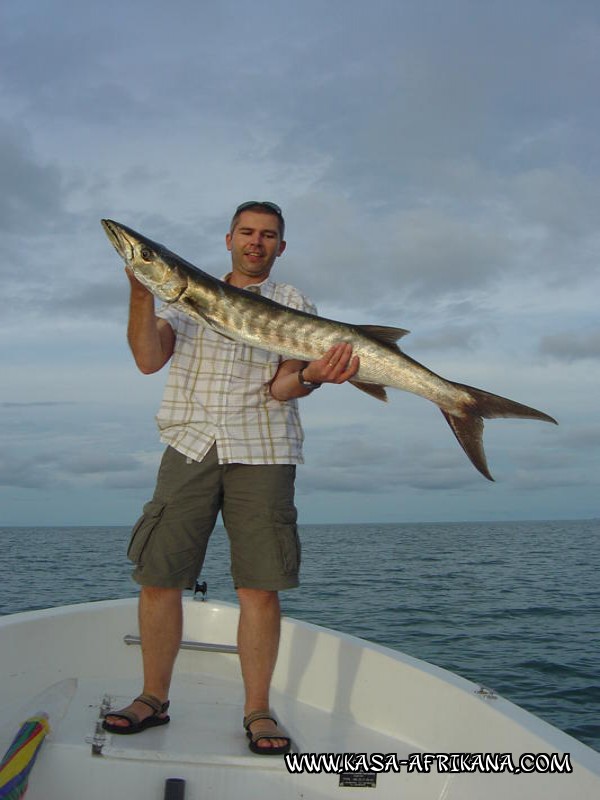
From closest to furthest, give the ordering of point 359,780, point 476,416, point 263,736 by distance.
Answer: point 359,780, point 263,736, point 476,416

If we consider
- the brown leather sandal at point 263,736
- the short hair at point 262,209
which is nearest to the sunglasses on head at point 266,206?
the short hair at point 262,209

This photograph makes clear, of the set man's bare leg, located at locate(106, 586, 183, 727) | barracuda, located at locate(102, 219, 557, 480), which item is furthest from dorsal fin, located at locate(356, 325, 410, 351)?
man's bare leg, located at locate(106, 586, 183, 727)

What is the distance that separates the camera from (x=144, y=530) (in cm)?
405

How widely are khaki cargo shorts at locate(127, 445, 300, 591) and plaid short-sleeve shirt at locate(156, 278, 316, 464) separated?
0.32 ft

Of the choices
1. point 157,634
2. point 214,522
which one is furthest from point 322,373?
point 157,634

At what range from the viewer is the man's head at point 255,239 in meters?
4.27

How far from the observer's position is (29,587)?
21.4 metres

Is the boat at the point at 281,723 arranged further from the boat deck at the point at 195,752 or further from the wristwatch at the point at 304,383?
the wristwatch at the point at 304,383

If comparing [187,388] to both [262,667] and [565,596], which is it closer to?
[262,667]

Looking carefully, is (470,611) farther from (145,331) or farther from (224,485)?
(145,331)

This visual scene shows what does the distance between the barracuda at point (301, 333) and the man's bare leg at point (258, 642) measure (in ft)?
4.64

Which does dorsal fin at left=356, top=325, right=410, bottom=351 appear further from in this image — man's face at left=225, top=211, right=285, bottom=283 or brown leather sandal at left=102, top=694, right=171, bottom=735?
brown leather sandal at left=102, top=694, right=171, bottom=735

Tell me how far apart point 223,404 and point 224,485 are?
1.59 feet

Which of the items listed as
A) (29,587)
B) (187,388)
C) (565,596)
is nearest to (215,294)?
(187,388)
